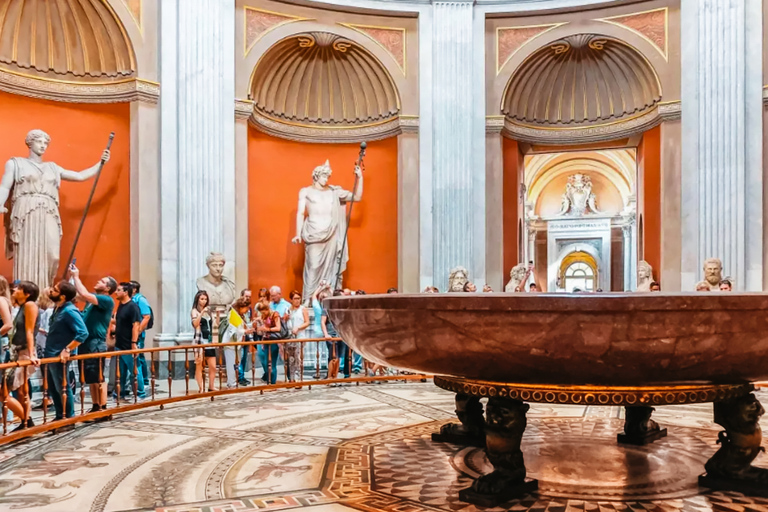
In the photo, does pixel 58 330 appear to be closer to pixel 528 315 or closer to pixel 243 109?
pixel 528 315

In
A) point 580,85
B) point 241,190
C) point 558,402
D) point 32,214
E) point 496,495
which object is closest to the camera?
point 558,402

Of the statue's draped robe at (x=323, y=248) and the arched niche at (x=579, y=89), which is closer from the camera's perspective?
the statue's draped robe at (x=323, y=248)

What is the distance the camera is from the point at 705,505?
10.6ft

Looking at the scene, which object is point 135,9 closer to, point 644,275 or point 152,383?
point 152,383

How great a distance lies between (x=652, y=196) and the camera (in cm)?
1187

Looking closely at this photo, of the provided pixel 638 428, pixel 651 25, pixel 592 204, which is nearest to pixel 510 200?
pixel 651 25

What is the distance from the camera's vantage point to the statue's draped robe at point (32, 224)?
334 inches

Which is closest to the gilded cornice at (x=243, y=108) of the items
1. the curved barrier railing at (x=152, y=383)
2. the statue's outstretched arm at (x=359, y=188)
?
the statue's outstretched arm at (x=359, y=188)

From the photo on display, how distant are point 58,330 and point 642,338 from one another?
4741 mm

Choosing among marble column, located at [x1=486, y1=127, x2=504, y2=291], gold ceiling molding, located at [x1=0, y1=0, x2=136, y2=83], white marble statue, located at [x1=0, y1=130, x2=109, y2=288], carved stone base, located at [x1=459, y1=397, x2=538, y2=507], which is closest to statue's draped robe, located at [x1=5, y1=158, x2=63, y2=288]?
white marble statue, located at [x1=0, y1=130, x2=109, y2=288]

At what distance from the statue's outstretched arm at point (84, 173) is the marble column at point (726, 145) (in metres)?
8.48

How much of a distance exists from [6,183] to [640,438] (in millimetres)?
7712

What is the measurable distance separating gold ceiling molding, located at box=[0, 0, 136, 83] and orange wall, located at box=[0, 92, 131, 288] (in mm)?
475

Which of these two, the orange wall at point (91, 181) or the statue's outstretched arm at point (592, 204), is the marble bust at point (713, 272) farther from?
the statue's outstretched arm at point (592, 204)
